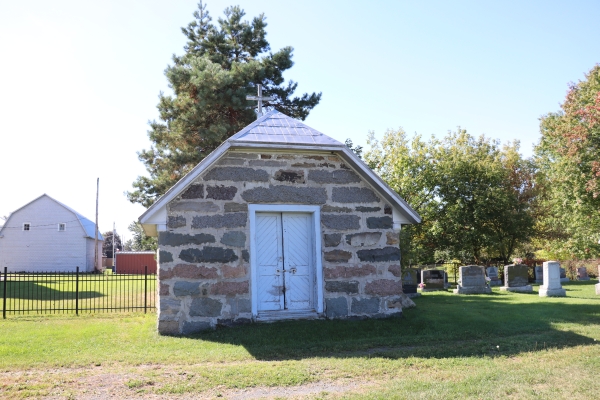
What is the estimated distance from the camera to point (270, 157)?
10.9 metres

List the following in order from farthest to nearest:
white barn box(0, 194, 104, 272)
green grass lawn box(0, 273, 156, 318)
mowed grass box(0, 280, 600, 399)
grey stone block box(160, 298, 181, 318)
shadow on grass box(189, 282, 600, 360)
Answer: white barn box(0, 194, 104, 272) < green grass lawn box(0, 273, 156, 318) < grey stone block box(160, 298, 181, 318) < shadow on grass box(189, 282, 600, 360) < mowed grass box(0, 280, 600, 399)

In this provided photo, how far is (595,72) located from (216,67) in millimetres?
20035

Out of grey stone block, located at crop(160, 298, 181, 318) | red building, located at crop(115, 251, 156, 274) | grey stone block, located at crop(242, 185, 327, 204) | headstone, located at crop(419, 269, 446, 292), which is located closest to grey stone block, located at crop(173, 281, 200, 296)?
grey stone block, located at crop(160, 298, 181, 318)

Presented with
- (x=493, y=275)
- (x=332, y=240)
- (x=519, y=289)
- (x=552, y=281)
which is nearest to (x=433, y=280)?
(x=519, y=289)

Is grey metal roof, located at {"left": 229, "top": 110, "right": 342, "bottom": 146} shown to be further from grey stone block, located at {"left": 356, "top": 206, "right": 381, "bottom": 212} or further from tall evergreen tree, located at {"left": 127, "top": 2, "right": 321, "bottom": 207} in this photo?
tall evergreen tree, located at {"left": 127, "top": 2, "right": 321, "bottom": 207}

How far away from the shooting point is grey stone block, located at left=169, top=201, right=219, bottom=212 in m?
10.2

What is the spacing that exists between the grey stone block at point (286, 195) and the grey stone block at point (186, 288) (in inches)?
79.5

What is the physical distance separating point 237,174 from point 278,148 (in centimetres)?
101

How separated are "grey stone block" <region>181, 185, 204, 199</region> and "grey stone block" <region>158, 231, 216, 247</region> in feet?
2.51

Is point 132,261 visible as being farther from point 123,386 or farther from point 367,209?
point 123,386

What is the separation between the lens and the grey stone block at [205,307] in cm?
1010

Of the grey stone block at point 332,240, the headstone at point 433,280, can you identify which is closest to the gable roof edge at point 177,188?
the grey stone block at point 332,240

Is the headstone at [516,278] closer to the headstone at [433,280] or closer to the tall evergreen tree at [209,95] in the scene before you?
the headstone at [433,280]

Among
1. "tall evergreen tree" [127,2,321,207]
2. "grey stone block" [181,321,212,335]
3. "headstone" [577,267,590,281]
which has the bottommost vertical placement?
"headstone" [577,267,590,281]
